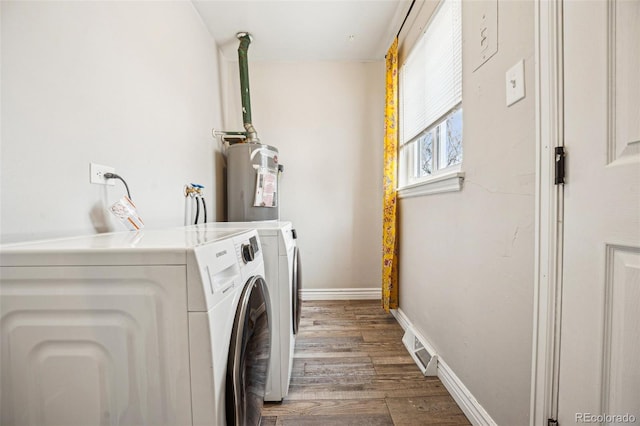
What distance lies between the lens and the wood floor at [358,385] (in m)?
1.22

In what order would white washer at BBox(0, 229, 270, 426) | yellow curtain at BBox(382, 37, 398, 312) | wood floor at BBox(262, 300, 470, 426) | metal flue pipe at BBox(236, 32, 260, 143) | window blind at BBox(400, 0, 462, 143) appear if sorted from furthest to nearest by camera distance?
metal flue pipe at BBox(236, 32, 260, 143) < yellow curtain at BBox(382, 37, 398, 312) < window blind at BBox(400, 0, 462, 143) < wood floor at BBox(262, 300, 470, 426) < white washer at BBox(0, 229, 270, 426)

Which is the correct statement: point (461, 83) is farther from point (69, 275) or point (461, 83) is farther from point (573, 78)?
point (69, 275)

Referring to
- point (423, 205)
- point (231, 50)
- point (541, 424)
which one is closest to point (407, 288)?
point (423, 205)

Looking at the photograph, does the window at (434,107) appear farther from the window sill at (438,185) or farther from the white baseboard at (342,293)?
the white baseboard at (342,293)

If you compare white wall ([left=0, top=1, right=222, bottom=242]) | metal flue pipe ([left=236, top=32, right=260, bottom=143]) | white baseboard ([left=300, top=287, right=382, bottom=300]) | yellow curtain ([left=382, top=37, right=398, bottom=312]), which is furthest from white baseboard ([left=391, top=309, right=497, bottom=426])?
metal flue pipe ([left=236, top=32, right=260, bottom=143])

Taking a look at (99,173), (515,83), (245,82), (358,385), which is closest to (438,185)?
(515,83)

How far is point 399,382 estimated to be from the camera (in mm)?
1458

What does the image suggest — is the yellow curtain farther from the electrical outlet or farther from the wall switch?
the electrical outlet

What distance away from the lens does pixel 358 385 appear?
4.72 ft

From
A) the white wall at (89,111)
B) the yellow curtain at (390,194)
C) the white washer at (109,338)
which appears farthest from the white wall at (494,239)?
the white wall at (89,111)

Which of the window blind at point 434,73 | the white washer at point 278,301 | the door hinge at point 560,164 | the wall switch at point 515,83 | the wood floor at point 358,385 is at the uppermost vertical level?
the window blind at point 434,73

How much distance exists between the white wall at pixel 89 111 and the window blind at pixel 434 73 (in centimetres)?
166

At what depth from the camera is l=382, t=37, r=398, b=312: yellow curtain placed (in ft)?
7.32

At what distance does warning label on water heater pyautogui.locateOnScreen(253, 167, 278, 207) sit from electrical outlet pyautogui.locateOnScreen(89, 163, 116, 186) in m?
1.16
